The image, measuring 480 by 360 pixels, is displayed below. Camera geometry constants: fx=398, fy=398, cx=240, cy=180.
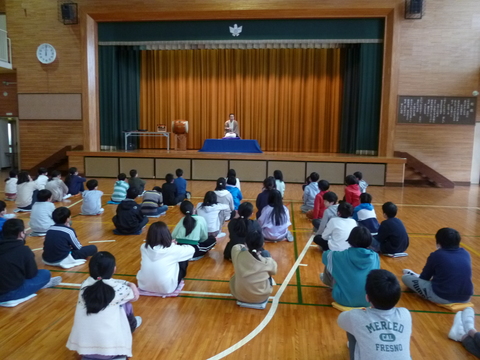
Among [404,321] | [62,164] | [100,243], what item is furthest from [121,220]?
[62,164]

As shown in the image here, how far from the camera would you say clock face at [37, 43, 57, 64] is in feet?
42.5

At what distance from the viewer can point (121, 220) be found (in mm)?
6039

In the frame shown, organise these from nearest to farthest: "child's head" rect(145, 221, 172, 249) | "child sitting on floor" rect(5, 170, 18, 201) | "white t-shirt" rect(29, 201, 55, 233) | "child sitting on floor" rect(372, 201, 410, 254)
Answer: "child's head" rect(145, 221, 172, 249) → "child sitting on floor" rect(372, 201, 410, 254) → "white t-shirt" rect(29, 201, 55, 233) → "child sitting on floor" rect(5, 170, 18, 201)

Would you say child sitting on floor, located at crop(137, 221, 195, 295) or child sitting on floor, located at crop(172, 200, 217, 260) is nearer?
child sitting on floor, located at crop(137, 221, 195, 295)

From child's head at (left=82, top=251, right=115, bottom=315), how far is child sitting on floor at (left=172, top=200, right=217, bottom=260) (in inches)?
80.2

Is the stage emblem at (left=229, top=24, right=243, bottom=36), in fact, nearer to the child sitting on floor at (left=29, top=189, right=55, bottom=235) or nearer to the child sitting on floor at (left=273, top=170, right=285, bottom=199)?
the child sitting on floor at (left=273, top=170, right=285, bottom=199)

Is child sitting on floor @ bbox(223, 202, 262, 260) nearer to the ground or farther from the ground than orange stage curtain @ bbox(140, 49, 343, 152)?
nearer to the ground

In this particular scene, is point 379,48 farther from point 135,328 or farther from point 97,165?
point 135,328

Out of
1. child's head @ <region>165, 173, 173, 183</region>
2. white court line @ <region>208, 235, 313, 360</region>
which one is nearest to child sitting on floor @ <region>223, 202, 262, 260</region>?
white court line @ <region>208, 235, 313, 360</region>

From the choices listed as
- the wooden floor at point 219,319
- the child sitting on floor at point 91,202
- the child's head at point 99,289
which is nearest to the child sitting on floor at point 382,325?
the wooden floor at point 219,319

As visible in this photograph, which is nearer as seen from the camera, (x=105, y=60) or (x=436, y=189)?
(x=436, y=189)

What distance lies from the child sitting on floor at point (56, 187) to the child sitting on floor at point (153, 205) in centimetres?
190

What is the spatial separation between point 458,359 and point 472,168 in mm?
11435

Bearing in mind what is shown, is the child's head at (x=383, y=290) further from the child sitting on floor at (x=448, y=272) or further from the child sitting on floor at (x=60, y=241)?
the child sitting on floor at (x=60, y=241)
